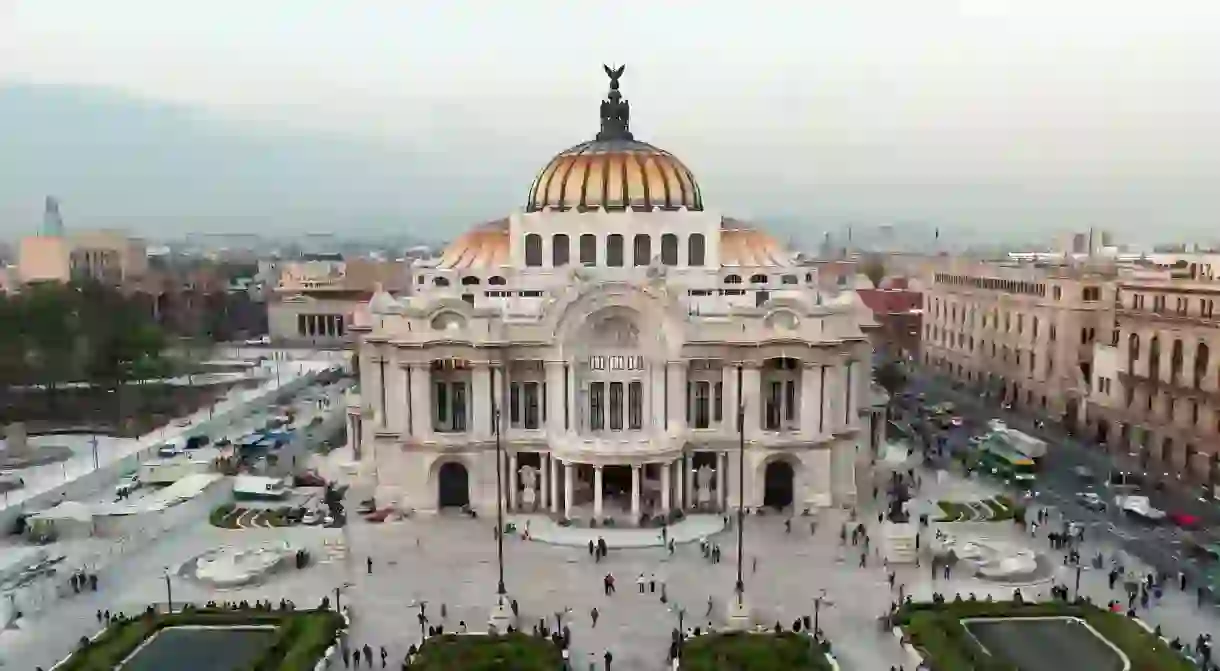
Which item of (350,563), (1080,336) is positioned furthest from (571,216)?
(1080,336)

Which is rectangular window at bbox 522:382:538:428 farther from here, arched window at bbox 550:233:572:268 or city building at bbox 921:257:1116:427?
city building at bbox 921:257:1116:427

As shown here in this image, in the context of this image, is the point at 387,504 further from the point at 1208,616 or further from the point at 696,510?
the point at 1208,616

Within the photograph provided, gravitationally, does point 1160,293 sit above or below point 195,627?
above

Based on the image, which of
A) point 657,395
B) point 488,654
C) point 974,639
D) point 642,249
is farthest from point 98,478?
point 974,639

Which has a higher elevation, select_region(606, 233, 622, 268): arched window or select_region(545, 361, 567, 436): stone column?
select_region(606, 233, 622, 268): arched window

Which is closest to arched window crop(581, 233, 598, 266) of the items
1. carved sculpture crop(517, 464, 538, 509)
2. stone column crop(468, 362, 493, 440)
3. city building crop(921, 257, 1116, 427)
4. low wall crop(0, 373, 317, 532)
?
stone column crop(468, 362, 493, 440)

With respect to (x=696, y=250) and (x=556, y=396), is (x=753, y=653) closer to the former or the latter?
(x=556, y=396)

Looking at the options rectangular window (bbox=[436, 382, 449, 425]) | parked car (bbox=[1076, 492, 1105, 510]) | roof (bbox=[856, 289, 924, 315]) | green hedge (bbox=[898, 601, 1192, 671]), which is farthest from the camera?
roof (bbox=[856, 289, 924, 315])
